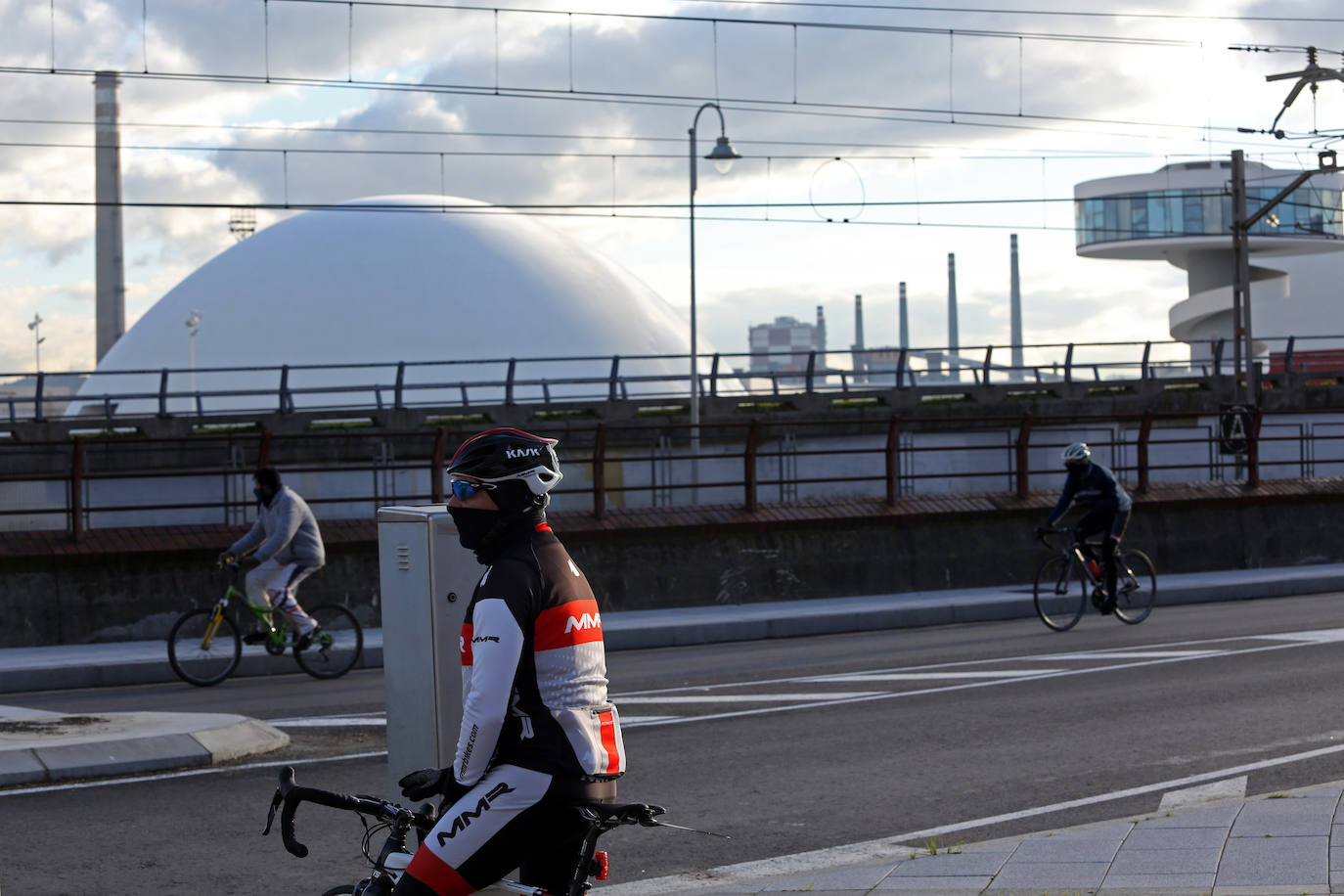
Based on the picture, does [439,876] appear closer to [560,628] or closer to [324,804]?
[324,804]

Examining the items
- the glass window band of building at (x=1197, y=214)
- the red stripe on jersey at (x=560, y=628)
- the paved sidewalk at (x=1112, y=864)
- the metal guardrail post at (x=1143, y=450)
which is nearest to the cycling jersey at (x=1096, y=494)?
the metal guardrail post at (x=1143, y=450)

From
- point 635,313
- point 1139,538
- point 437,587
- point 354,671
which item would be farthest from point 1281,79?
point 635,313

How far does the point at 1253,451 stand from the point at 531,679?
2147cm

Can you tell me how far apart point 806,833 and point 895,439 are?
13.3 metres

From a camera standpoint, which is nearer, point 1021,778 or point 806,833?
point 806,833

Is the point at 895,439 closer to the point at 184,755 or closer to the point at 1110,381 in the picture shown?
the point at 184,755

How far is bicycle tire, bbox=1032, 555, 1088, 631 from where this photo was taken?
15.6 meters

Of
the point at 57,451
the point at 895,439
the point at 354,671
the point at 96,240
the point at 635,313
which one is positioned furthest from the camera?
the point at 96,240

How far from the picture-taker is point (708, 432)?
116 feet

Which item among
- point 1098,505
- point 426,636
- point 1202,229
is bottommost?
point 426,636

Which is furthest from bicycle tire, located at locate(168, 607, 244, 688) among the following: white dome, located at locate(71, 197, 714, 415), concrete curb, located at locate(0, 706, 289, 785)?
white dome, located at locate(71, 197, 714, 415)

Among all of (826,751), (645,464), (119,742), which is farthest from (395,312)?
(826,751)

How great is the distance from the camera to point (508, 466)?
381 centimetres

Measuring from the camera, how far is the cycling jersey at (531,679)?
11.9 ft
